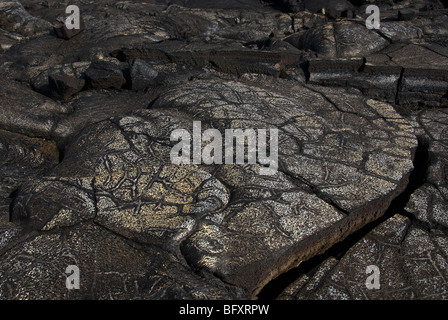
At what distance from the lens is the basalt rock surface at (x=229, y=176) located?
1665 mm

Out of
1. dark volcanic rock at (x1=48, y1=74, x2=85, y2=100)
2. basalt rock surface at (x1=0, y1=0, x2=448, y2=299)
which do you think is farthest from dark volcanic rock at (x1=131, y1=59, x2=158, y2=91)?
dark volcanic rock at (x1=48, y1=74, x2=85, y2=100)

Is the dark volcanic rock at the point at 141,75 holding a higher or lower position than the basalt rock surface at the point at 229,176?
higher

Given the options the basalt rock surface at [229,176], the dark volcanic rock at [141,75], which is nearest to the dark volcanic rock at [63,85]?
the basalt rock surface at [229,176]

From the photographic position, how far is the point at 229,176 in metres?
2.12

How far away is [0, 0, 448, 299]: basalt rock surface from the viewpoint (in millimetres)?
1665

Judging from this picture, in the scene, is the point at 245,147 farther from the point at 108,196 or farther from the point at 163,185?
the point at 108,196

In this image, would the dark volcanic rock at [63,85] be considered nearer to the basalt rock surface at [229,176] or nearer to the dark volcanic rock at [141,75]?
the basalt rock surface at [229,176]

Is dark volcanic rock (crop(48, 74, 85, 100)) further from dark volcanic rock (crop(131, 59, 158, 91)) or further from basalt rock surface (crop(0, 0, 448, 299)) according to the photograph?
dark volcanic rock (crop(131, 59, 158, 91))

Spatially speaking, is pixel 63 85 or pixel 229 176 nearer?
pixel 229 176

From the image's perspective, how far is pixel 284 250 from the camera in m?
1.74

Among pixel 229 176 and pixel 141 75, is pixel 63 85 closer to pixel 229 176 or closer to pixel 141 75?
pixel 141 75

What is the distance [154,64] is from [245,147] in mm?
1742

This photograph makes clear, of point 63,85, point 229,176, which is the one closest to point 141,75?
point 63,85
